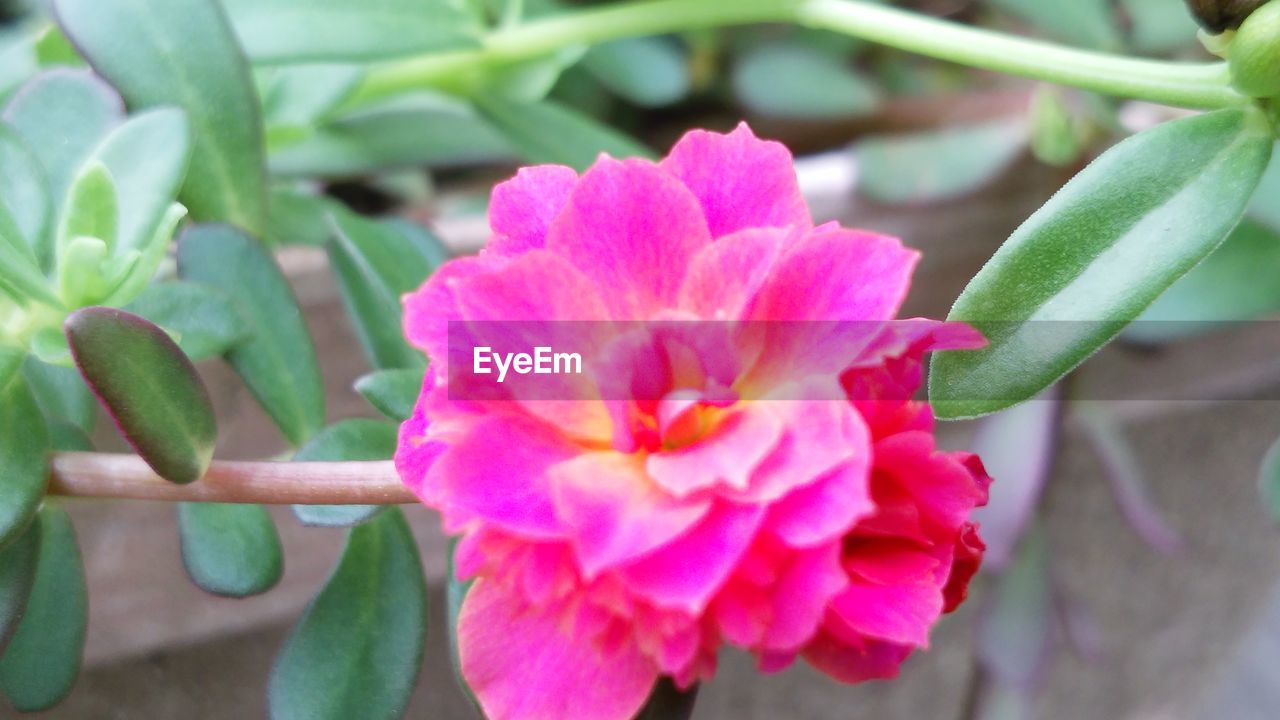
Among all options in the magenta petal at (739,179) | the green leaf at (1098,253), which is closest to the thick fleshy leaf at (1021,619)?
the green leaf at (1098,253)

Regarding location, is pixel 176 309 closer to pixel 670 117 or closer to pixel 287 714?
pixel 287 714

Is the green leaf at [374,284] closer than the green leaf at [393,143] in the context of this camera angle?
Yes

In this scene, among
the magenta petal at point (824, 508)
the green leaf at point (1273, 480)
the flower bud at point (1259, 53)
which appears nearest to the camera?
the magenta petal at point (824, 508)

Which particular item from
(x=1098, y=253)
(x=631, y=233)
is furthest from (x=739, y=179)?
(x=1098, y=253)

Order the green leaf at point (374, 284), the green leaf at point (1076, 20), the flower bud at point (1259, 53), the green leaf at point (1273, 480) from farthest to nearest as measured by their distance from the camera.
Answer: the green leaf at point (1076, 20) < the green leaf at point (1273, 480) < the green leaf at point (374, 284) < the flower bud at point (1259, 53)

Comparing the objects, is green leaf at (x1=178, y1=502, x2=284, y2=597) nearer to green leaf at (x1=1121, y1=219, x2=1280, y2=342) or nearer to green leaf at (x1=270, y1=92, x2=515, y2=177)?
green leaf at (x1=270, y1=92, x2=515, y2=177)

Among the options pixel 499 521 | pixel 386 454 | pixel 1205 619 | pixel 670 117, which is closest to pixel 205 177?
pixel 386 454

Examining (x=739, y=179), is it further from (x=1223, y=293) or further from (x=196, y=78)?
(x=1223, y=293)

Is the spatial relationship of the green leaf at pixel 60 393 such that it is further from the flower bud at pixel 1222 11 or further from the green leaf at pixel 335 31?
the flower bud at pixel 1222 11
